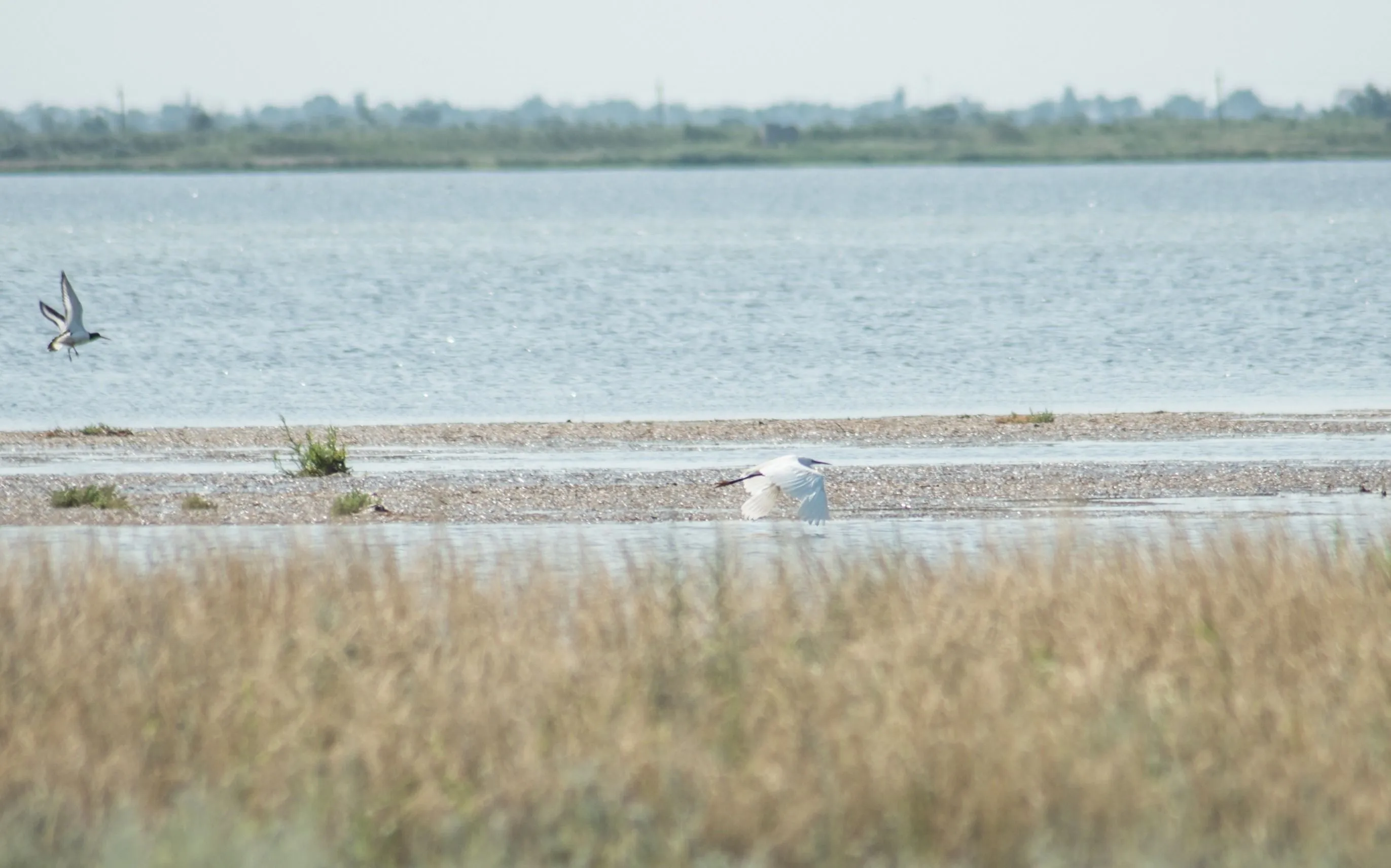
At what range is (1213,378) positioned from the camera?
39469mm

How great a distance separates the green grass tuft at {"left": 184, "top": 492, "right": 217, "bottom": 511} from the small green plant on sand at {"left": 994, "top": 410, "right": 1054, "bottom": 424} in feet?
40.5

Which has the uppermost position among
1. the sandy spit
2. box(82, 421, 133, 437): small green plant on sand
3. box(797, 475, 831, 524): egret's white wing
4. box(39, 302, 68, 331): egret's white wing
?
box(39, 302, 68, 331): egret's white wing

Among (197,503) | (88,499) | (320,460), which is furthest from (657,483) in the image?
(88,499)

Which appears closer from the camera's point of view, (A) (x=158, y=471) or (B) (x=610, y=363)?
(A) (x=158, y=471)

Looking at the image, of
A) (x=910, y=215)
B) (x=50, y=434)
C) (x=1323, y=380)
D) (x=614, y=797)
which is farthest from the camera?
(x=910, y=215)

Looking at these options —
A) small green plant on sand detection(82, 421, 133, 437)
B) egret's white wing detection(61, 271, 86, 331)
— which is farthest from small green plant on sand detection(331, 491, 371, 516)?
small green plant on sand detection(82, 421, 133, 437)

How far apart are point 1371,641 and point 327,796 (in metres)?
5.62

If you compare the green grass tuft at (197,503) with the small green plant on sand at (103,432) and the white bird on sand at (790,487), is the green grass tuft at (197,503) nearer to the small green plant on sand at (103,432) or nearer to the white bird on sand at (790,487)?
the white bird on sand at (790,487)

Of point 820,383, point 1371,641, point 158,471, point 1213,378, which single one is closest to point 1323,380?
point 1213,378

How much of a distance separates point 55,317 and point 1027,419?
47.2ft

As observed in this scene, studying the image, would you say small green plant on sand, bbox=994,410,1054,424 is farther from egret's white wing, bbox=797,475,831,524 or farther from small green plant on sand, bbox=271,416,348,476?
egret's white wing, bbox=797,475,831,524

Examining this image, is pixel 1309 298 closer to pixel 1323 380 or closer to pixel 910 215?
pixel 1323 380

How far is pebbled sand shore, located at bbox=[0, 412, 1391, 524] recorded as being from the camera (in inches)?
804

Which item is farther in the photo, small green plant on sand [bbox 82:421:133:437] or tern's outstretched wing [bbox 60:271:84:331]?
small green plant on sand [bbox 82:421:133:437]
